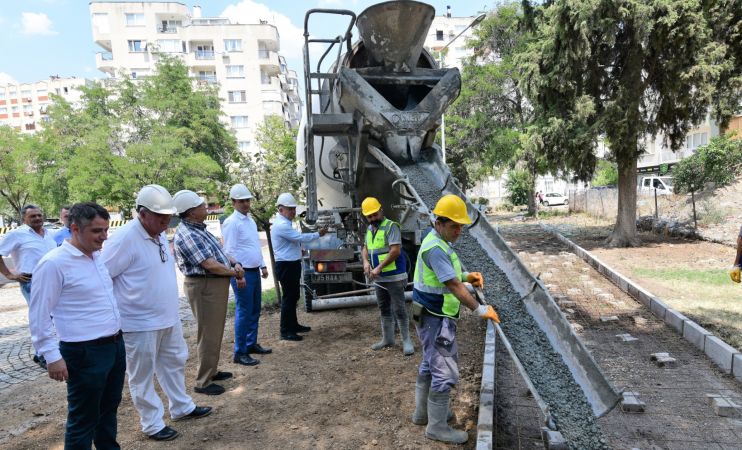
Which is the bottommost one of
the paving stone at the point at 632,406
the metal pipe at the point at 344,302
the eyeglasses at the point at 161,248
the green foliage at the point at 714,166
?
the paving stone at the point at 632,406

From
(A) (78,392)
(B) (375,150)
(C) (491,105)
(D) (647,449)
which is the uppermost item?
(C) (491,105)

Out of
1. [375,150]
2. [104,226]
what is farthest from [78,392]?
[375,150]

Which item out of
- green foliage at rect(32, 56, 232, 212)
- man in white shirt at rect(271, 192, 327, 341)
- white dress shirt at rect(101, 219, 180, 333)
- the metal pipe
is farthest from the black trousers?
green foliage at rect(32, 56, 232, 212)

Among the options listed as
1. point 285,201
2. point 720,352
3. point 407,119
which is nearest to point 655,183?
point 720,352

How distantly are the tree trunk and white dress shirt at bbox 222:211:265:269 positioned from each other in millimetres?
10271

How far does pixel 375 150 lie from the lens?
496 cm

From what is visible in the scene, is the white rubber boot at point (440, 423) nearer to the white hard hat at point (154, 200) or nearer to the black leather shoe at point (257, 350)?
the white hard hat at point (154, 200)

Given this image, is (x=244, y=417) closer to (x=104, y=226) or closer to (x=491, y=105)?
(x=104, y=226)

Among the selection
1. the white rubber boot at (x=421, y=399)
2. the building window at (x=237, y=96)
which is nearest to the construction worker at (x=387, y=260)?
the white rubber boot at (x=421, y=399)

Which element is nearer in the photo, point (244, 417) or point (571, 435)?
point (571, 435)

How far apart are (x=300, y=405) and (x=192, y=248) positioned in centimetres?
167

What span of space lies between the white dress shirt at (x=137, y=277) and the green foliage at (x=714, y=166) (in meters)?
13.6

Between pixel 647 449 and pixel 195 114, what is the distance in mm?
28868

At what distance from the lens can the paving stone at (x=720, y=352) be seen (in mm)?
4277
